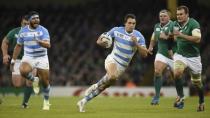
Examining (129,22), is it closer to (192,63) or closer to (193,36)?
(193,36)

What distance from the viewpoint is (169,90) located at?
27906mm

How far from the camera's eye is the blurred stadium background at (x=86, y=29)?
30312 millimetres

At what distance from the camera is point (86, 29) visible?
33.5 m

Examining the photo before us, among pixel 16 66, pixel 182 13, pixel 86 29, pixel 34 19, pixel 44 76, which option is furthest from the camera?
pixel 86 29

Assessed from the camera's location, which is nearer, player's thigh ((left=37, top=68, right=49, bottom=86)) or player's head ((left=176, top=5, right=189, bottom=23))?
player's head ((left=176, top=5, right=189, bottom=23))

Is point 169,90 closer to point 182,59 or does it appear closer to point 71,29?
point 71,29

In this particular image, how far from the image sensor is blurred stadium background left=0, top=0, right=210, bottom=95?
30312 millimetres

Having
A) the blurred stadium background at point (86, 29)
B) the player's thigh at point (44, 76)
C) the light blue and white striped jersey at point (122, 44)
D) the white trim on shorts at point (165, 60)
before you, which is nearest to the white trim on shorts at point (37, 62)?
the player's thigh at point (44, 76)

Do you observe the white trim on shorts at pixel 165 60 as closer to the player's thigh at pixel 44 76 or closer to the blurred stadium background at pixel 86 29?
the player's thigh at pixel 44 76

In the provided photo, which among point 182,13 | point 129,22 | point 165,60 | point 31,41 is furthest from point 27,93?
point 182,13

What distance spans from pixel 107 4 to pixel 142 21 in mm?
2055

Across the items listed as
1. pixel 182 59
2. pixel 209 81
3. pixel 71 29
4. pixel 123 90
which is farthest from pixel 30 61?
pixel 71 29

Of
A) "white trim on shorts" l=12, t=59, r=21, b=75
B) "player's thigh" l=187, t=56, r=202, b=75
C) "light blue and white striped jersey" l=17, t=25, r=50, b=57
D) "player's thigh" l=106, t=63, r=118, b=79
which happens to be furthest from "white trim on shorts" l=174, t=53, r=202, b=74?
"white trim on shorts" l=12, t=59, r=21, b=75

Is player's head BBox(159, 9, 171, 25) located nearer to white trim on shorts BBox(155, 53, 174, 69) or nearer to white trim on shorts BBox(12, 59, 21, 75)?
white trim on shorts BBox(155, 53, 174, 69)
